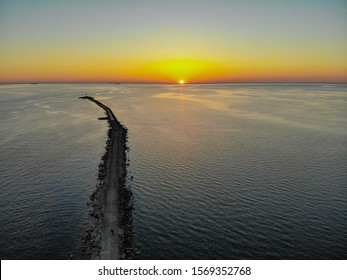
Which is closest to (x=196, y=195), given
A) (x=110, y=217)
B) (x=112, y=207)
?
(x=112, y=207)

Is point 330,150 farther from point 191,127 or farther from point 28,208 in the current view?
point 28,208

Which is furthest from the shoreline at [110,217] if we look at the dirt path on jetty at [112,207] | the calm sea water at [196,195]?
the calm sea water at [196,195]

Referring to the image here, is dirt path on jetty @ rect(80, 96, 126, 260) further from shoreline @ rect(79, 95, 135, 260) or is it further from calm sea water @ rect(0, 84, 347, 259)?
calm sea water @ rect(0, 84, 347, 259)

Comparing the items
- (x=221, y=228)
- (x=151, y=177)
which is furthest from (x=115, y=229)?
(x=151, y=177)

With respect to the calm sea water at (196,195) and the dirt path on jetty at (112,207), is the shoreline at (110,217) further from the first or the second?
the calm sea water at (196,195)

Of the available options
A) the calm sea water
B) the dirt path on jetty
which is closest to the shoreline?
the dirt path on jetty

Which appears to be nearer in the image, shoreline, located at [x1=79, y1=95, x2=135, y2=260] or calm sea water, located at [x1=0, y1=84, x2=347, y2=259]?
shoreline, located at [x1=79, y1=95, x2=135, y2=260]

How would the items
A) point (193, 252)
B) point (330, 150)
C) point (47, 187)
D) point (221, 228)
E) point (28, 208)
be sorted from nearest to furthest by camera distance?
point (193, 252), point (221, 228), point (28, 208), point (47, 187), point (330, 150)

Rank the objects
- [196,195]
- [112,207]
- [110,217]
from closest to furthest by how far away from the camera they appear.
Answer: [110,217] → [112,207] → [196,195]

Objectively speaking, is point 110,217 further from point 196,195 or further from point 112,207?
point 196,195
